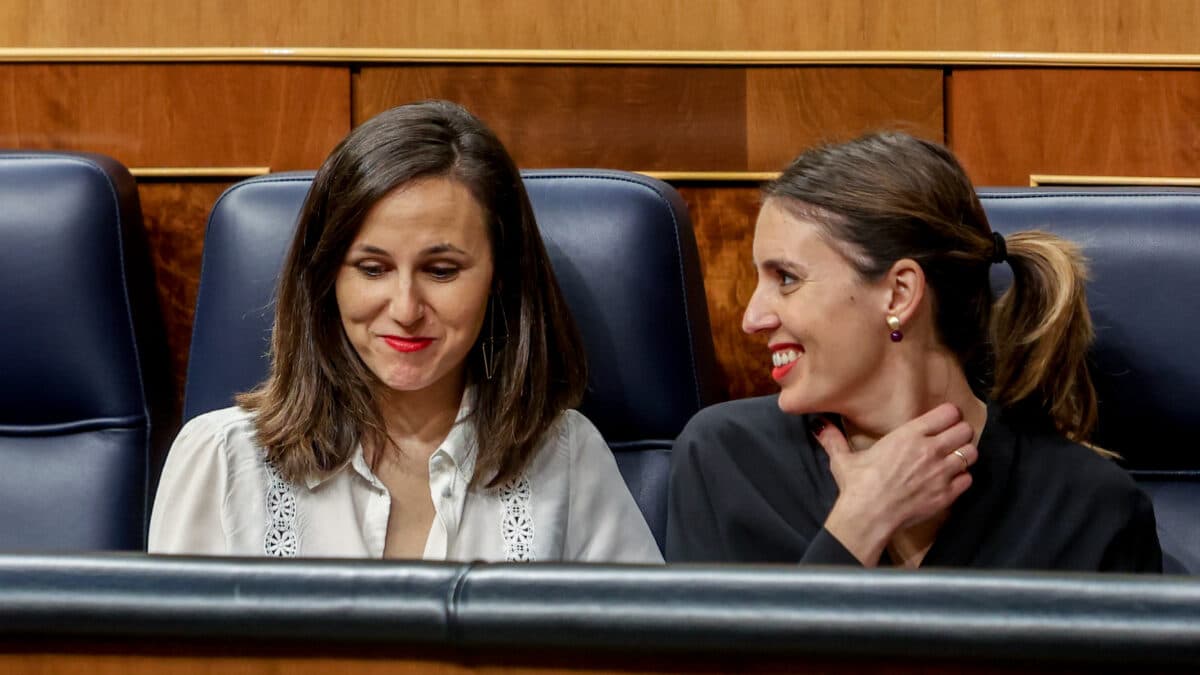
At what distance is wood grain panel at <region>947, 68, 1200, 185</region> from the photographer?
1609mm

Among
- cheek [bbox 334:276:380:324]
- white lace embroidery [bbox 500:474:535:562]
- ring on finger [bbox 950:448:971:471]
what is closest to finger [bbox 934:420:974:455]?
ring on finger [bbox 950:448:971:471]

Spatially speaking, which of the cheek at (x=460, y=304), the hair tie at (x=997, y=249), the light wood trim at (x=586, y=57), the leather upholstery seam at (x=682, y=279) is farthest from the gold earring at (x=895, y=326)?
the light wood trim at (x=586, y=57)

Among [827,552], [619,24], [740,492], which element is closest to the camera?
[827,552]

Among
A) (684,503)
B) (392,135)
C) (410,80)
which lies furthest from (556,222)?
(410,80)

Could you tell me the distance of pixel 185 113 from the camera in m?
1.60

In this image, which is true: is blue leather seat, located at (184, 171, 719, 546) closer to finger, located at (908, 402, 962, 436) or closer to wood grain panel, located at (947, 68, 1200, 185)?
finger, located at (908, 402, 962, 436)

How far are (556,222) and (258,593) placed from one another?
30.4 inches

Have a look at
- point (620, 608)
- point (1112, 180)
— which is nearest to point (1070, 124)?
point (1112, 180)

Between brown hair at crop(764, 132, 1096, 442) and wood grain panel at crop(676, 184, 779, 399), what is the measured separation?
1.17ft

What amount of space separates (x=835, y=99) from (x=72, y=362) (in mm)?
894

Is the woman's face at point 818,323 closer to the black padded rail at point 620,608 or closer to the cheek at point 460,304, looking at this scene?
the cheek at point 460,304

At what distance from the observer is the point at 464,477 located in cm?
124

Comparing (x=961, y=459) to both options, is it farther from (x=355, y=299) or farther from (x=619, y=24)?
(x=619, y=24)

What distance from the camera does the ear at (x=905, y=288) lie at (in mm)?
1102
